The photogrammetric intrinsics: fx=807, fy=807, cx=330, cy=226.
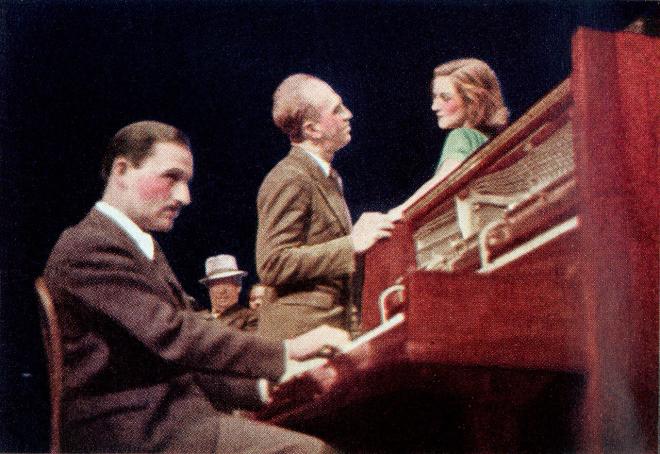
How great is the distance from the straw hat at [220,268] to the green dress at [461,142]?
7.19ft

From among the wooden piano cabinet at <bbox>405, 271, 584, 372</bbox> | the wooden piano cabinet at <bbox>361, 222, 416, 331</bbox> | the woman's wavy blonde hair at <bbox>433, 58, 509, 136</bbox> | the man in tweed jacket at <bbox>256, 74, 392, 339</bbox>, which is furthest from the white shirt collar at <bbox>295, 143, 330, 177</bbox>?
the wooden piano cabinet at <bbox>405, 271, 584, 372</bbox>

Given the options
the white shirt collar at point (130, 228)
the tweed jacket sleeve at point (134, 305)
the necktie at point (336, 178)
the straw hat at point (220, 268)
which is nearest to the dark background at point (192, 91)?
the necktie at point (336, 178)

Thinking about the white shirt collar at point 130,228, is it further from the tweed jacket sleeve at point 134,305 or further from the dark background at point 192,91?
the dark background at point 192,91

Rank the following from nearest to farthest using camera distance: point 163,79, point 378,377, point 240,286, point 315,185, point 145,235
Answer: point 378,377
point 145,235
point 315,185
point 163,79
point 240,286

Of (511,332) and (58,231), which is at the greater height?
→ (58,231)

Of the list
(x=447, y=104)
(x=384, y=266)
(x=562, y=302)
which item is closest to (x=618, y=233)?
(x=562, y=302)

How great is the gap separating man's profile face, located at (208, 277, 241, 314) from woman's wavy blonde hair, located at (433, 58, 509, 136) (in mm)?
2292

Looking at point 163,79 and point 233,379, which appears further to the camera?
point 163,79

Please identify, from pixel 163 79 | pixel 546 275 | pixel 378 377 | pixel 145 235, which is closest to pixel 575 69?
pixel 546 275

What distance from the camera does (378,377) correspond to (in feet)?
5.41

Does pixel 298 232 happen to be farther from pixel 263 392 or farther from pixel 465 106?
pixel 465 106

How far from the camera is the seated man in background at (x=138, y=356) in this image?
6.04ft

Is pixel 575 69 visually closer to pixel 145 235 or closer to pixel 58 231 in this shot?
pixel 145 235

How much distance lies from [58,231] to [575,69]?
231 centimetres
